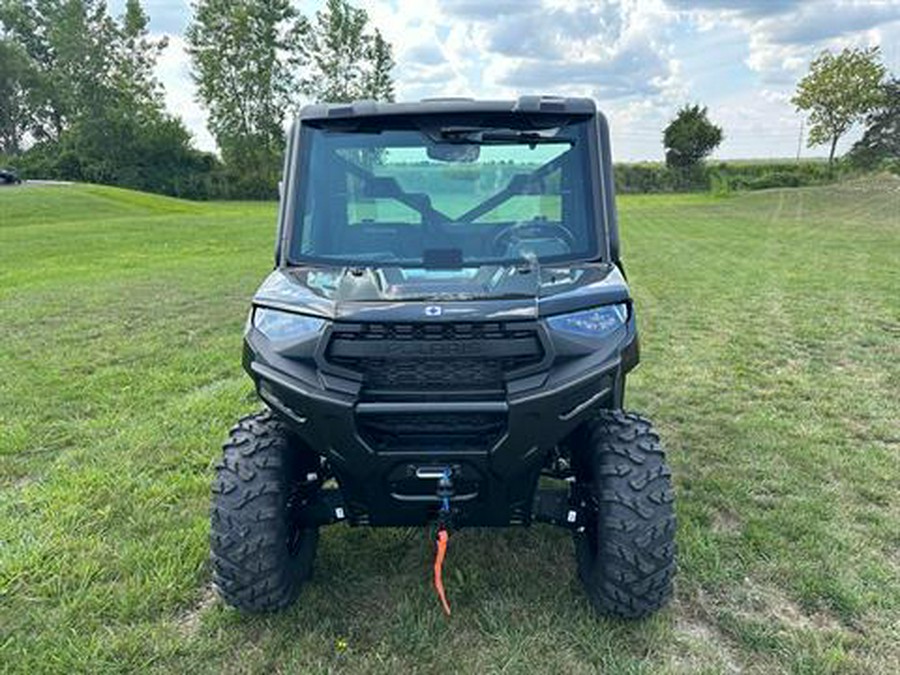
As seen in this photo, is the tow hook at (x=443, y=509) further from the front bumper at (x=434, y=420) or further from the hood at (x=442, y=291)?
the hood at (x=442, y=291)

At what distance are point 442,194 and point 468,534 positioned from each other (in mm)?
1589

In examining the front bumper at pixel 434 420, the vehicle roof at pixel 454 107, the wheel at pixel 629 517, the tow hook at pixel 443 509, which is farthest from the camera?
the vehicle roof at pixel 454 107

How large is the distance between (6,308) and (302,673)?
27.8 feet

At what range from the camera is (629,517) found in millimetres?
2664

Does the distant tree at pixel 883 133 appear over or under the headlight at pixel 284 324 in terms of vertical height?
over

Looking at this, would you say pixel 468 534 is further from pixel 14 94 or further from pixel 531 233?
pixel 14 94

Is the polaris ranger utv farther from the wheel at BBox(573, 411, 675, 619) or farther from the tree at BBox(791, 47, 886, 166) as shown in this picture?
the tree at BBox(791, 47, 886, 166)

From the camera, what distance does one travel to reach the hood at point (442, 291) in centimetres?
242

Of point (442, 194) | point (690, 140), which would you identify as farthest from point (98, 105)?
point (442, 194)

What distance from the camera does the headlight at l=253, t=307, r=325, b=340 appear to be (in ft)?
8.17

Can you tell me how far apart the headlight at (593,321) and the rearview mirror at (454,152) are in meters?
0.94

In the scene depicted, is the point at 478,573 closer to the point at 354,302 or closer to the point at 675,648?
the point at 675,648

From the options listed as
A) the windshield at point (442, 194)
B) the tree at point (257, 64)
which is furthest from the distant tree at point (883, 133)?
the windshield at point (442, 194)

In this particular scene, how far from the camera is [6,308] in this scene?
923cm
